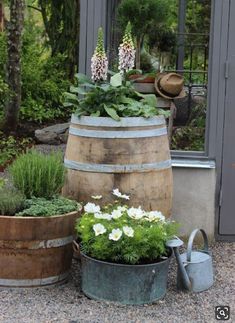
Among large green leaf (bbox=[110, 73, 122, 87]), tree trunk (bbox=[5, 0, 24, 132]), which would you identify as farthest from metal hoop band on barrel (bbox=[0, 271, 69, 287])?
tree trunk (bbox=[5, 0, 24, 132])

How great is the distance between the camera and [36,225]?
3.75 meters

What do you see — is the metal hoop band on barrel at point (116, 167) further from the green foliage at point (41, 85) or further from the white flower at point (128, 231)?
the green foliage at point (41, 85)

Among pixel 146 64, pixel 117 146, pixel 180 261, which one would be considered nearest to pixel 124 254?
pixel 180 261

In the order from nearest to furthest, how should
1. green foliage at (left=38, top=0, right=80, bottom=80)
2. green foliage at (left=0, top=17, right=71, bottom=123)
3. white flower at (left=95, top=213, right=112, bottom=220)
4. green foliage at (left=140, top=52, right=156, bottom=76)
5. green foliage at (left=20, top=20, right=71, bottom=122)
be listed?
white flower at (left=95, top=213, right=112, bottom=220) < green foliage at (left=140, top=52, right=156, bottom=76) < green foliage at (left=0, top=17, right=71, bottom=123) < green foliage at (left=20, top=20, right=71, bottom=122) < green foliage at (left=38, top=0, right=80, bottom=80)

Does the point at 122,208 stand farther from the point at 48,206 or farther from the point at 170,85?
the point at 170,85

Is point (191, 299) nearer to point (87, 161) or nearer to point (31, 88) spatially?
point (87, 161)

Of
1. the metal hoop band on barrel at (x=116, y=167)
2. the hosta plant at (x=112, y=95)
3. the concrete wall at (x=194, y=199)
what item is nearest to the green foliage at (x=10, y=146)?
the concrete wall at (x=194, y=199)

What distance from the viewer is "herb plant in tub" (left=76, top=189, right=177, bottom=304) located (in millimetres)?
3604

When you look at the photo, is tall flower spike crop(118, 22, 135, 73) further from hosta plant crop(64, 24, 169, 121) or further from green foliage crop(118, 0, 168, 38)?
green foliage crop(118, 0, 168, 38)

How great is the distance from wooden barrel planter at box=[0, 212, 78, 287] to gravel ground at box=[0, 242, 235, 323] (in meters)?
0.08

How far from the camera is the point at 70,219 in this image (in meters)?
3.92

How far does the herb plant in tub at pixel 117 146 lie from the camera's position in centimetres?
408

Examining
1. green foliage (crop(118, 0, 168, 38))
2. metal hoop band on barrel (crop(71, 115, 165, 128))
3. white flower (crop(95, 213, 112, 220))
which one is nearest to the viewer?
white flower (crop(95, 213, 112, 220))

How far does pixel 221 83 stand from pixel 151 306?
187 cm
